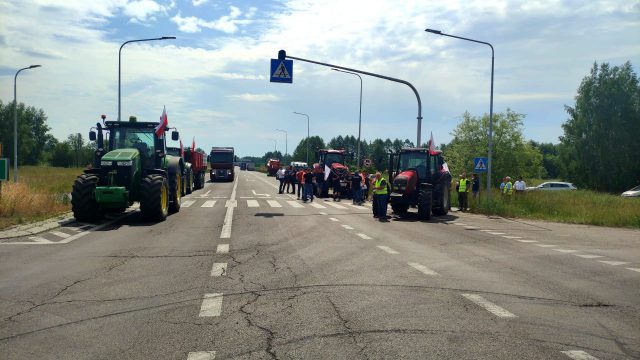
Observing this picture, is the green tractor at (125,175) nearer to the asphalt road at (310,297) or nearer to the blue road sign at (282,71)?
the asphalt road at (310,297)

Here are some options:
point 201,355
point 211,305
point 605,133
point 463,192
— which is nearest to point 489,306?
point 211,305

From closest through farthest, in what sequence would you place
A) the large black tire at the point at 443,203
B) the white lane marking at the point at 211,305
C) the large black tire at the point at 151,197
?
the white lane marking at the point at 211,305 → the large black tire at the point at 151,197 → the large black tire at the point at 443,203

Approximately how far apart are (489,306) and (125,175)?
12.7 m

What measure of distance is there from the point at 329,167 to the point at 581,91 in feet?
145

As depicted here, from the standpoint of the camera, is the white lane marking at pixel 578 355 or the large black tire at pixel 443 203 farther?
the large black tire at pixel 443 203

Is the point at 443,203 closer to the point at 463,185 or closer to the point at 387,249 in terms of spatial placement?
the point at 463,185

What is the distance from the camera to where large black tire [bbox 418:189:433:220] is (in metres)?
19.7

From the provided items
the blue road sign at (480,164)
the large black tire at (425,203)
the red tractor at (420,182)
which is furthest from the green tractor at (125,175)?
the blue road sign at (480,164)

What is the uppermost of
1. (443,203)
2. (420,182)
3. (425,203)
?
(420,182)

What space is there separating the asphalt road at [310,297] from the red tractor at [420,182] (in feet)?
19.8

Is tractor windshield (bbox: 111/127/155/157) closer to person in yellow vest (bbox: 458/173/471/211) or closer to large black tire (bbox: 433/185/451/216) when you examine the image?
large black tire (bbox: 433/185/451/216)

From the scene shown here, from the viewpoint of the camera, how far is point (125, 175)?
16547 mm

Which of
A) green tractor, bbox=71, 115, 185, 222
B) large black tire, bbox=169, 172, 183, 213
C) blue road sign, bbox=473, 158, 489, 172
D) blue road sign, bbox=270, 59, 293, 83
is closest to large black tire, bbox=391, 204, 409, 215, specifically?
blue road sign, bbox=473, 158, 489, 172

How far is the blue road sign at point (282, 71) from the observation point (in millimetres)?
22797
